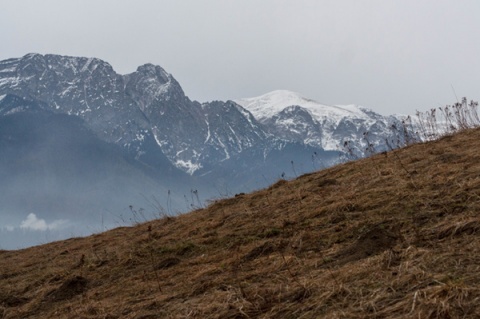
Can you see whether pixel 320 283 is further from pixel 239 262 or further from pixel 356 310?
pixel 239 262

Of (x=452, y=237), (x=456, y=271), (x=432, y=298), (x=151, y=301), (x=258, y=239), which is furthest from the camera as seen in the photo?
(x=258, y=239)

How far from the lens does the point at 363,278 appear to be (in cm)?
414

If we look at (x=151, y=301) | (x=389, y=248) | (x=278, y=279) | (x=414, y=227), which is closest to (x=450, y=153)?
Result: (x=414, y=227)

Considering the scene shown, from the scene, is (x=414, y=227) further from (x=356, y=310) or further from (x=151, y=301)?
(x=151, y=301)

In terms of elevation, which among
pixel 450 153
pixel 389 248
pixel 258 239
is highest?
pixel 450 153

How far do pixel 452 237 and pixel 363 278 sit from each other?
1.03 metres

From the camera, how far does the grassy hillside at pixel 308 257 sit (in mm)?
3844

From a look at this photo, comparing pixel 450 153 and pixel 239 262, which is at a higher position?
pixel 450 153

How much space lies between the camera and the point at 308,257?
531 cm

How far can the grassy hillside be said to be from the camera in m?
3.84

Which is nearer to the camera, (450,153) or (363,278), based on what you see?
(363,278)

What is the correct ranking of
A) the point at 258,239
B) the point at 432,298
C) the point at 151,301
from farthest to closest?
the point at 258,239 < the point at 151,301 < the point at 432,298

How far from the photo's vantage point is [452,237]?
4.62 meters

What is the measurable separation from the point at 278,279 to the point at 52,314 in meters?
2.68
